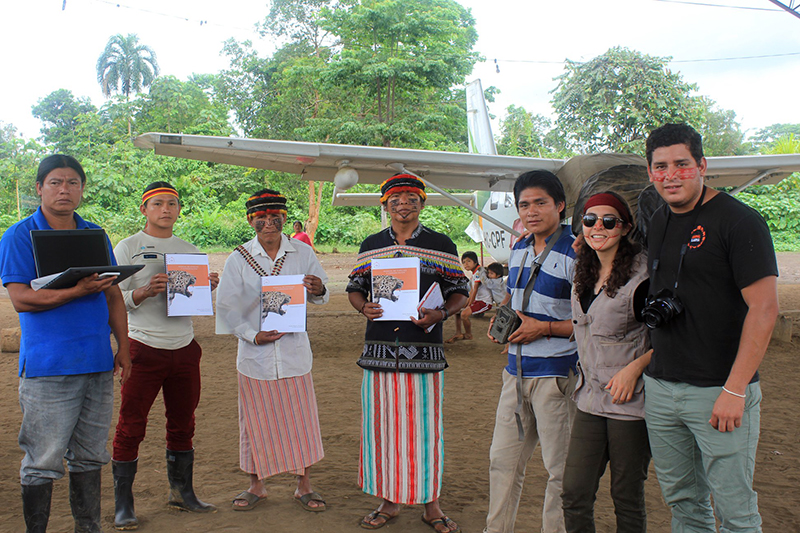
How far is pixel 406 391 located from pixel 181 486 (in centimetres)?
155

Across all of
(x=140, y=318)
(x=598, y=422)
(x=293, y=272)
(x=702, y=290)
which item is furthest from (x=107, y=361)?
(x=702, y=290)

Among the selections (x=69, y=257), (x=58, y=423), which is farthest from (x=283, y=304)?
(x=58, y=423)

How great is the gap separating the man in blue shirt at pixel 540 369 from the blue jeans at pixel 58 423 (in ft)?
6.93

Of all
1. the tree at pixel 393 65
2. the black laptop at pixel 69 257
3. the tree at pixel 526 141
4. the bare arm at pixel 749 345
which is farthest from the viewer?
the tree at pixel 526 141

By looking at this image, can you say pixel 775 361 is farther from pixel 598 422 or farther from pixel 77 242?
pixel 77 242

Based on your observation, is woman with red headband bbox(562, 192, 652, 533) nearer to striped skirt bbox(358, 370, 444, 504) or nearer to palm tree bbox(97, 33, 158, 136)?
striped skirt bbox(358, 370, 444, 504)

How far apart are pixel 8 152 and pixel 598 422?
34137 mm

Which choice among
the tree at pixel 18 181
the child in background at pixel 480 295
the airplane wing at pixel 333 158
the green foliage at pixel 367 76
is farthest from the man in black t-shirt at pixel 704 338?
the tree at pixel 18 181

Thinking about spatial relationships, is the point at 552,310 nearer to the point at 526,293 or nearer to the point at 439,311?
the point at 526,293

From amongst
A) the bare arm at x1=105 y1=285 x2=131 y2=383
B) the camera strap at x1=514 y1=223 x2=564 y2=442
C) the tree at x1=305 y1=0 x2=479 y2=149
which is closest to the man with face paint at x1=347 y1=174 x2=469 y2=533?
the camera strap at x1=514 y1=223 x2=564 y2=442

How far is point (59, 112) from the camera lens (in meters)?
41.8

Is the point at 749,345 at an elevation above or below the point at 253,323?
above

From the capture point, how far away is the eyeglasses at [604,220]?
252cm

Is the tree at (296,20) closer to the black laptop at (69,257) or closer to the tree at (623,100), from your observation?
the tree at (623,100)
